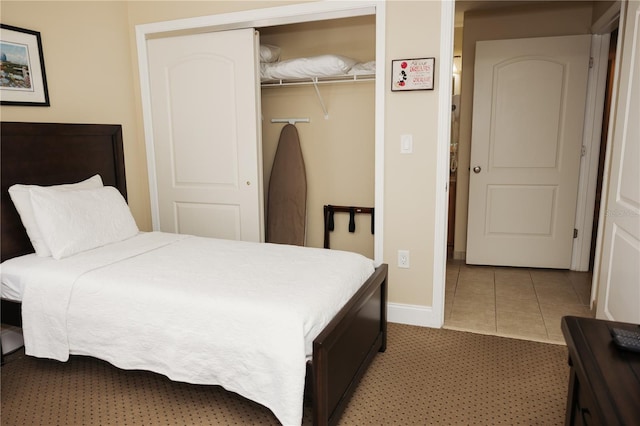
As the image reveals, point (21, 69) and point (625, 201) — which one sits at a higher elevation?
point (21, 69)

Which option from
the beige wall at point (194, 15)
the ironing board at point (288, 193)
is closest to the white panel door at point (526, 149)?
the beige wall at point (194, 15)

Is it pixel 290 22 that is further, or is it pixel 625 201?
pixel 290 22

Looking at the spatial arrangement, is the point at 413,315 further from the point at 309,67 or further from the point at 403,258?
the point at 309,67

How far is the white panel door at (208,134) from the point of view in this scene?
3.19 m

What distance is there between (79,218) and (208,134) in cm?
118

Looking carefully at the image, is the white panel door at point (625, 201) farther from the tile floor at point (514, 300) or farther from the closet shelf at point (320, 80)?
the closet shelf at point (320, 80)

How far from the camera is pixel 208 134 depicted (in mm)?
3334

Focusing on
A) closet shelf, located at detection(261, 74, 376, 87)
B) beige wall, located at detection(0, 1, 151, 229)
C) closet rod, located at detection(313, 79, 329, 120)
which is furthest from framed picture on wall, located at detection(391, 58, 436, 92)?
beige wall, located at detection(0, 1, 151, 229)

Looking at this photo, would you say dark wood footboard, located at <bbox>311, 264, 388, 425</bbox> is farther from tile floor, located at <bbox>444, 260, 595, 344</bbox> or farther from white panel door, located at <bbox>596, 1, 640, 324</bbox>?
white panel door, located at <bbox>596, 1, 640, 324</bbox>

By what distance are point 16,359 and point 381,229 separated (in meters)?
2.31

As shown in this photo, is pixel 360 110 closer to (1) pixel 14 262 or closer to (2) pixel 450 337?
(2) pixel 450 337

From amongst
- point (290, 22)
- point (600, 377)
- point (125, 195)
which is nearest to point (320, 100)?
point (290, 22)

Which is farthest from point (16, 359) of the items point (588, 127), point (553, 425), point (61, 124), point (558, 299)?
point (588, 127)

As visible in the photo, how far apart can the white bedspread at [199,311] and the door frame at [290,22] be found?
67 centimetres
